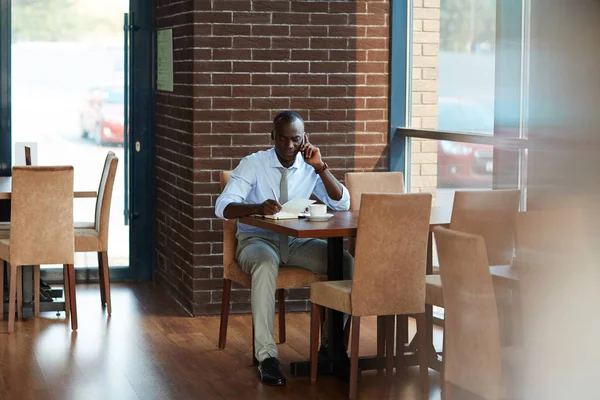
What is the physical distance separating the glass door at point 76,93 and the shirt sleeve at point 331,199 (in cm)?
257

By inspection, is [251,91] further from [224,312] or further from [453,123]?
[224,312]

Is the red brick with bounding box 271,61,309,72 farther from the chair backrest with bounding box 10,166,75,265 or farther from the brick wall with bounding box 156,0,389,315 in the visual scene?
the chair backrest with bounding box 10,166,75,265

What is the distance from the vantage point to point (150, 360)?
4.45 m

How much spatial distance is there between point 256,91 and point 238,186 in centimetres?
133

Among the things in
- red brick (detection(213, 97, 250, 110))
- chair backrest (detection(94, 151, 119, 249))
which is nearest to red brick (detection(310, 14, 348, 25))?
red brick (detection(213, 97, 250, 110))

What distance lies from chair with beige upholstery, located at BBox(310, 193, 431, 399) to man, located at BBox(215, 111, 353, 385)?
43 centimetres

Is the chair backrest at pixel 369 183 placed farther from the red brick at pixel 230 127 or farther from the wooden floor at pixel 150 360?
→ the red brick at pixel 230 127

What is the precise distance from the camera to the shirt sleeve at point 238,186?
167 inches

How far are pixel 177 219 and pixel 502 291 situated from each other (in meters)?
5.39

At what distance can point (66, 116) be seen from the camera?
21.4 ft

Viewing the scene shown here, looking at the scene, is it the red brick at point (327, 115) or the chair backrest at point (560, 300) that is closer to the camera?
the chair backrest at point (560, 300)

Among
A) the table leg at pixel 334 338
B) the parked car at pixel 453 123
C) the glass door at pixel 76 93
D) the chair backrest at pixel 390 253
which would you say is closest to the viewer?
the chair backrest at pixel 390 253

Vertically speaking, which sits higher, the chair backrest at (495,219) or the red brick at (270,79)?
the red brick at (270,79)

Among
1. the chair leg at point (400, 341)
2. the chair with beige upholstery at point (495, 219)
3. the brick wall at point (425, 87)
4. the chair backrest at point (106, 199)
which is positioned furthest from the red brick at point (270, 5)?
the chair with beige upholstery at point (495, 219)
